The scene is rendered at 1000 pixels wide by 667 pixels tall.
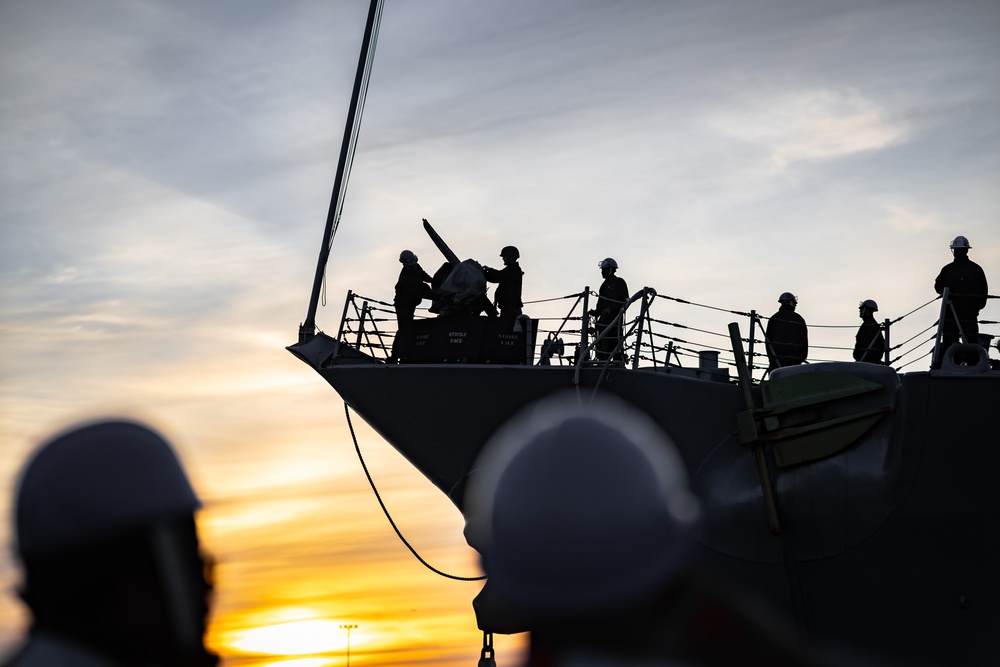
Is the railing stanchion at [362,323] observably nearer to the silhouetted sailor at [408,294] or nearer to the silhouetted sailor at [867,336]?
the silhouetted sailor at [408,294]

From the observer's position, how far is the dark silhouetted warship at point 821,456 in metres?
12.1

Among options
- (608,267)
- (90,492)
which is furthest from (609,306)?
(90,492)

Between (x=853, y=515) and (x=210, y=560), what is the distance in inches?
461

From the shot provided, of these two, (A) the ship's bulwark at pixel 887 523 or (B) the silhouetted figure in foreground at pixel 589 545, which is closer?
(B) the silhouetted figure in foreground at pixel 589 545

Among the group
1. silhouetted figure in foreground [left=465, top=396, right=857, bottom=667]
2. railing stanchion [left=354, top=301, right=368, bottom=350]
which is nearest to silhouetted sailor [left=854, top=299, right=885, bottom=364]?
railing stanchion [left=354, top=301, right=368, bottom=350]

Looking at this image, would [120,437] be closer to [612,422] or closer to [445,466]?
[612,422]

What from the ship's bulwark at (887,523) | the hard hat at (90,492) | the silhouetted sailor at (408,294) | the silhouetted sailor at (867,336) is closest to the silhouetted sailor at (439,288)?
the silhouetted sailor at (408,294)

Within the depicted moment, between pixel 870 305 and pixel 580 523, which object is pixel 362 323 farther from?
pixel 580 523

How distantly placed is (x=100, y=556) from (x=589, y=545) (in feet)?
2.72

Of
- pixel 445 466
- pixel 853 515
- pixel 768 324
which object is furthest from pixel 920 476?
pixel 445 466

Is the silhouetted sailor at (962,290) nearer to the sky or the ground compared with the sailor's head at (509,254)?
nearer to the ground

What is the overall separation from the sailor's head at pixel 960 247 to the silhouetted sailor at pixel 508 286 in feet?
19.2

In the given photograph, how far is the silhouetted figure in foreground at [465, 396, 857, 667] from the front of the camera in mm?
1540

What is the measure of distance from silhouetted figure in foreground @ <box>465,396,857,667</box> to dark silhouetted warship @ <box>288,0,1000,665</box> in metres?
11.5
